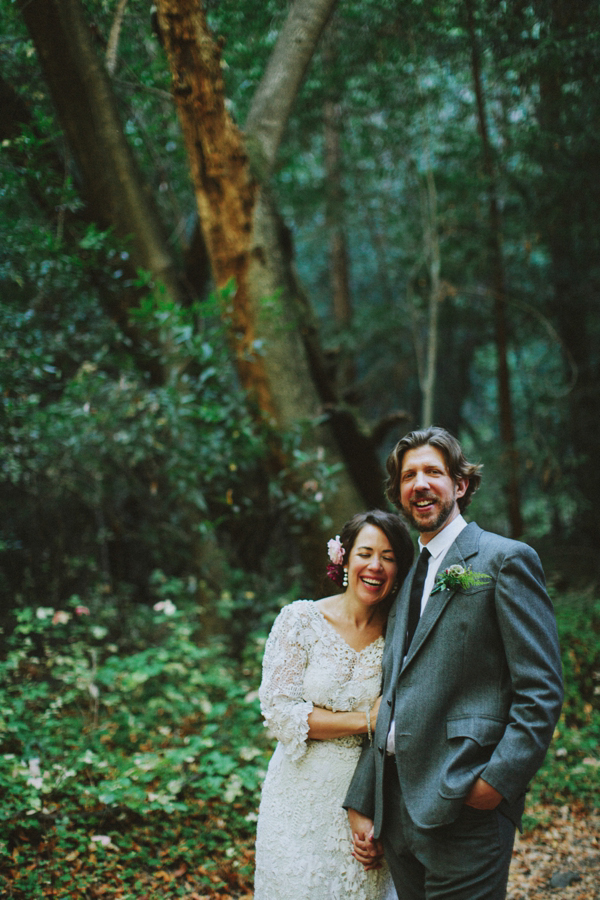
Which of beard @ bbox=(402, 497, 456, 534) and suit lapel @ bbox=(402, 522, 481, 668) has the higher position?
beard @ bbox=(402, 497, 456, 534)

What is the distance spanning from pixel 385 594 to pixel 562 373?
677cm

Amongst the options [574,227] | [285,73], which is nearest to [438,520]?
[285,73]

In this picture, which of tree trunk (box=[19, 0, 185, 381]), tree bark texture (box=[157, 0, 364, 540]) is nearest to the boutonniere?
tree bark texture (box=[157, 0, 364, 540])

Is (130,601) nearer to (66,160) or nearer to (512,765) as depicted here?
(66,160)

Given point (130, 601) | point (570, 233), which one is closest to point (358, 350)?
point (570, 233)

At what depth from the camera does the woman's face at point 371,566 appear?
2.41 meters

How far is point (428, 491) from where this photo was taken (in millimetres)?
2201

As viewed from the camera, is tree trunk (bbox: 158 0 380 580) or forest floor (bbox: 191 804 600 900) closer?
forest floor (bbox: 191 804 600 900)

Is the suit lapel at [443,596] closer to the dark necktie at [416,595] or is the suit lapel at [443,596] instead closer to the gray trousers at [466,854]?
the dark necktie at [416,595]

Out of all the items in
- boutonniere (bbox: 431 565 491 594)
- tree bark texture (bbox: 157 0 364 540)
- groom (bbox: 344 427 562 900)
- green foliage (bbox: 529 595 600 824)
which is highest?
tree bark texture (bbox: 157 0 364 540)

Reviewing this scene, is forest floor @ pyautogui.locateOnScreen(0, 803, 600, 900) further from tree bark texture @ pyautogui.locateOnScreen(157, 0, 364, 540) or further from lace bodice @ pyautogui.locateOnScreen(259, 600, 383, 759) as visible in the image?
tree bark texture @ pyautogui.locateOnScreen(157, 0, 364, 540)

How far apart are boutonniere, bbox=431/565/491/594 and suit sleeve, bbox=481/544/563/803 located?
6 cm

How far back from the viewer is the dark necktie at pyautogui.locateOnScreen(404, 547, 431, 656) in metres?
2.20

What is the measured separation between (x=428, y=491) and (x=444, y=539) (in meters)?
0.19
